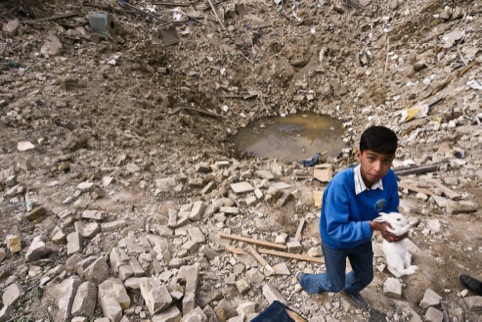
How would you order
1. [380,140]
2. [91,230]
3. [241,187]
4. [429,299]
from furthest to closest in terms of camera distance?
[241,187] → [91,230] → [429,299] → [380,140]

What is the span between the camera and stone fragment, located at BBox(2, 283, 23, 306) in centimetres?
276

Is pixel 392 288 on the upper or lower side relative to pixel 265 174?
lower

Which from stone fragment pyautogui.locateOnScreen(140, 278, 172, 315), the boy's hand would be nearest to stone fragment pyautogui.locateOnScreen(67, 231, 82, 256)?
stone fragment pyautogui.locateOnScreen(140, 278, 172, 315)

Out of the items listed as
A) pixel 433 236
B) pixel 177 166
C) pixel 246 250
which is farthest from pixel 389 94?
pixel 246 250

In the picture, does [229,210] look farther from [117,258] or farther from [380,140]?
[380,140]

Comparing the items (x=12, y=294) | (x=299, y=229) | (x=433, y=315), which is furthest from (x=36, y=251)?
(x=433, y=315)

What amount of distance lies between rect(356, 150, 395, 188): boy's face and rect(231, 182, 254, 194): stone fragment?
8.36ft

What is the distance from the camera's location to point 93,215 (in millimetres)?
3807

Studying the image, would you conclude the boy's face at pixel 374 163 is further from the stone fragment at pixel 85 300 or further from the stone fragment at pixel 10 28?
the stone fragment at pixel 10 28

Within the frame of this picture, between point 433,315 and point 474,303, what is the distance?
41cm

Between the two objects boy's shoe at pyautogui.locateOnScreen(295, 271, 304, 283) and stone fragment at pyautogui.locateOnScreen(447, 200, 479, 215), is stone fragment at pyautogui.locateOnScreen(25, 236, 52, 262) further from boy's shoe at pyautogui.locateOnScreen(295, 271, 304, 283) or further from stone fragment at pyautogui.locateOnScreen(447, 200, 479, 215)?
stone fragment at pyautogui.locateOnScreen(447, 200, 479, 215)

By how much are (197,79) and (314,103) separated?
314 cm

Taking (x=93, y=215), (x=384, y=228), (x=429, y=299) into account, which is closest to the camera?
(x=384, y=228)

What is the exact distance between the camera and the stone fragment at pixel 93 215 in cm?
378
